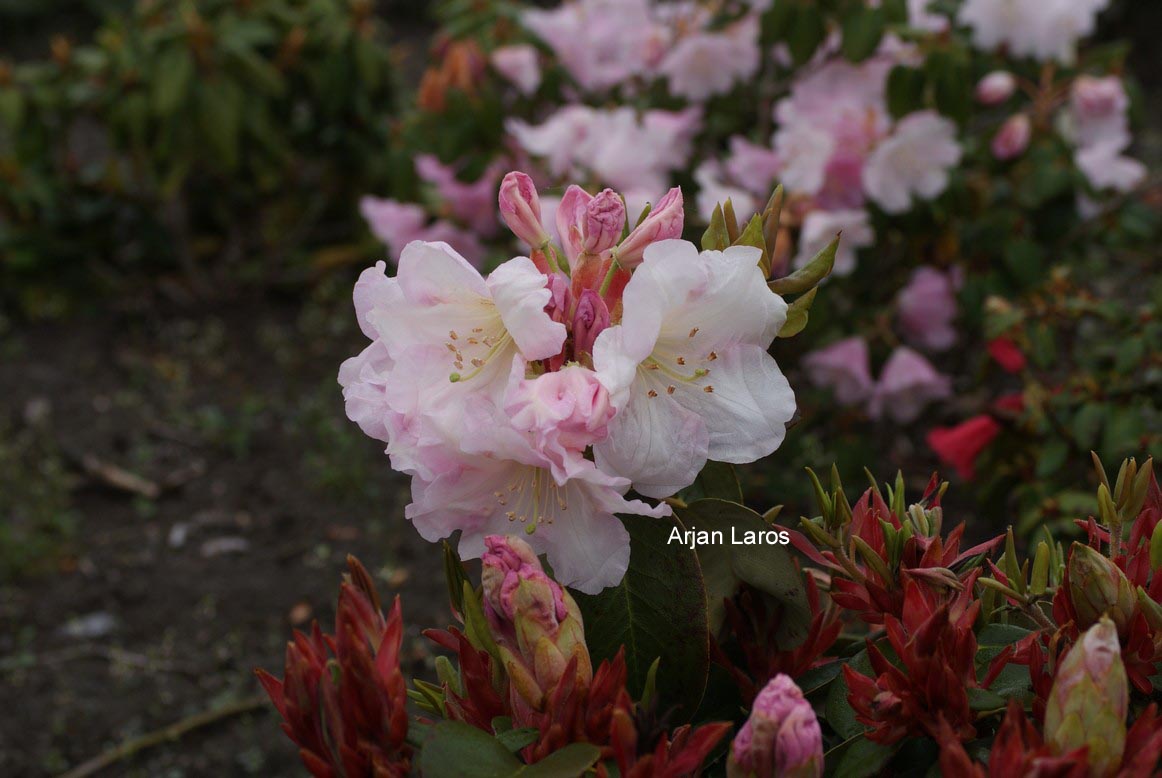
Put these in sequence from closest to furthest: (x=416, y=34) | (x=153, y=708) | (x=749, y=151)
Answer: (x=153, y=708), (x=749, y=151), (x=416, y=34)

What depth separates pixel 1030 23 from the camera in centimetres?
225

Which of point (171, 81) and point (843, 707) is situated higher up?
point (171, 81)

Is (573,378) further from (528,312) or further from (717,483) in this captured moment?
(717,483)

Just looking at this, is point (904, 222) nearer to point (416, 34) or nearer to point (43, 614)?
point (43, 614)

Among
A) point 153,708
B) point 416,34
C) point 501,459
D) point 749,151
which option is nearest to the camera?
point 501,459

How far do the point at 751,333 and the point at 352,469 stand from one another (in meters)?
2.04

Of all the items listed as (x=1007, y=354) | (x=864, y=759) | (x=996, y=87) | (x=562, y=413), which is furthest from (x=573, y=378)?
(x=996, y=87)

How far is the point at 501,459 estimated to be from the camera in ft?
2.98

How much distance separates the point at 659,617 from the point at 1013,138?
1.74 meters

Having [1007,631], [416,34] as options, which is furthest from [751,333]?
[416,34]

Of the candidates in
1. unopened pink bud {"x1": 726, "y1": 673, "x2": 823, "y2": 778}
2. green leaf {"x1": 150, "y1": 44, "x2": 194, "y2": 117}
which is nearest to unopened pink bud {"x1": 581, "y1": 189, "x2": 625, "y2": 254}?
unopened pink bud {"x1": 726, "y1": 673, "x2": 823, "y2": 778}

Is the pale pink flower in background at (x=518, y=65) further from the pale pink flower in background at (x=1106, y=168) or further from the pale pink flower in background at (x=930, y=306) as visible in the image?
the pale pink flower in background at (x=1106, y=168)

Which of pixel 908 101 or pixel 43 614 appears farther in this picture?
pixel 43 614

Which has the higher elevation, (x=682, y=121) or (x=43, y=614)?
(x=682, y=121)
